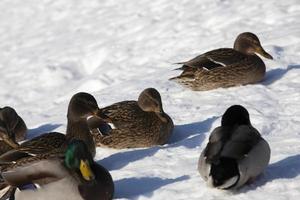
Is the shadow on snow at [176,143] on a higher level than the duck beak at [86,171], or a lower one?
lower

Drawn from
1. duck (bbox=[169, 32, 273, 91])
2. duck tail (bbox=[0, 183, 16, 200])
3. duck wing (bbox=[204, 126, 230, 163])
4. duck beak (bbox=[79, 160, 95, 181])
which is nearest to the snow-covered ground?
duck (bbox=[169, 32, 273, 91])

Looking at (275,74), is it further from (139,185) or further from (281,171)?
(139,185)

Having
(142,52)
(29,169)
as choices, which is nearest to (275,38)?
(142,52)

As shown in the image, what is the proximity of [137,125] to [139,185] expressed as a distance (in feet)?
4.80

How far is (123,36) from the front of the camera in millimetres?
12367

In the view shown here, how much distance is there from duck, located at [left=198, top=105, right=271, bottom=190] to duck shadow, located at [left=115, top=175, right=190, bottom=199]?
1.61ft

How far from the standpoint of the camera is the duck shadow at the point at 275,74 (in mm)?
8781

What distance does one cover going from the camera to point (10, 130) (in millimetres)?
7949

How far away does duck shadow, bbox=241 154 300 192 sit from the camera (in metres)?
5.81

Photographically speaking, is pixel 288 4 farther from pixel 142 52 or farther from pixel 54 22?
pixel 54 22

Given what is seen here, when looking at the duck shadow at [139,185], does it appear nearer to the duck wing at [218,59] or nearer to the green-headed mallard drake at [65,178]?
the green-headed mallard drake at [65,178]

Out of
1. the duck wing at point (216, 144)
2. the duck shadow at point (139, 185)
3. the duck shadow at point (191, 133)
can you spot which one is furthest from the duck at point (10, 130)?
the duck wing at point (216, 144)

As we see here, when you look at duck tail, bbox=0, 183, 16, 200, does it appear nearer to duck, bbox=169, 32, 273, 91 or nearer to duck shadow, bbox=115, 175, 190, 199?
duck shadow, bbox=115, 175, 190, 199

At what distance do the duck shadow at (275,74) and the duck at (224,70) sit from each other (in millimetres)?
98
